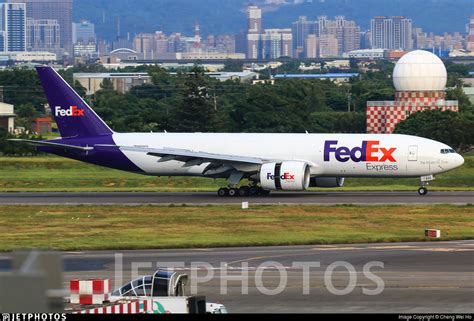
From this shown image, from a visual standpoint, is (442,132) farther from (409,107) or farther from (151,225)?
(151,225)

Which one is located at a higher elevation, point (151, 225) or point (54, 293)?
point (54, 293)

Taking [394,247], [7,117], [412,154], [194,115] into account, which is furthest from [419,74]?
[394,247]

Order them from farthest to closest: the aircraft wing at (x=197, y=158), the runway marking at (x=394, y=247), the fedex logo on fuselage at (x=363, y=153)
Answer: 1. the aircraft wing at (x=197, y=158)
2. the fedex logo on fuselage at (x=363, y=153)
3. the runway marking at (x=394, y=247)

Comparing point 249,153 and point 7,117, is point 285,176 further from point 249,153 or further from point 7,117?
point 7,117

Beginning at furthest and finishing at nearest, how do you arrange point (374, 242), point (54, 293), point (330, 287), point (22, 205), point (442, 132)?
point (442, 132), point (22, 205), point (374, 242), point (330, 287), point (54, 293)

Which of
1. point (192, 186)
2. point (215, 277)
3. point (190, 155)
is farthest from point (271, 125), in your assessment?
point (215, 277)

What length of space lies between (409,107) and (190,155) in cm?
6014

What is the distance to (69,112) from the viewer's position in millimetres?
66250

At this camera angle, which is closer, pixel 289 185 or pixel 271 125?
pixel 289 185

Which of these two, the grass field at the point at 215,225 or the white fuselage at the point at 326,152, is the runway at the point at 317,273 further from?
the white fuselage at the point at 326,152

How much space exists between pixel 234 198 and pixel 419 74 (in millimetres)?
60995

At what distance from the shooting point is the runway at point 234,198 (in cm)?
5928

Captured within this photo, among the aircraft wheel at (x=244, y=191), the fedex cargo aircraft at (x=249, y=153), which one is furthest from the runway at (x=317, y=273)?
the aircraft wheel at (x=244, y=191)

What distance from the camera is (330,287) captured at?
28.7 m
